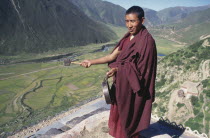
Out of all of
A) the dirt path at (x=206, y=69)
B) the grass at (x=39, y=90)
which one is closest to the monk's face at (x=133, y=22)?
the dirt path at (x=206, y=69)

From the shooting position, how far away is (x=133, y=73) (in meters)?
3.96

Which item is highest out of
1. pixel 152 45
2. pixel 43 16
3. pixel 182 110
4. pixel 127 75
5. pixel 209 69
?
pixel 43 16

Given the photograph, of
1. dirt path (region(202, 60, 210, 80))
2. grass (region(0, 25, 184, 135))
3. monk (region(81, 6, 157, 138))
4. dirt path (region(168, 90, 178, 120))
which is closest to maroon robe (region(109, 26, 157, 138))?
monk (region(81, 6, 157, 138))

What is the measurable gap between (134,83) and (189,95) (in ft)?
55.8

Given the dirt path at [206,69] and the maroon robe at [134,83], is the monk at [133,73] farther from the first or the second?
the dirt path at [206,69]

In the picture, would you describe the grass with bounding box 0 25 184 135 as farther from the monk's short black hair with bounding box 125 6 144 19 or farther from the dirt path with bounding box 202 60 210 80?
the monk's short black hair with bounding box 125 6 144 19

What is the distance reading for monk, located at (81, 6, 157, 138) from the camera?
13.1 ft

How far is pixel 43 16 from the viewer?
281 feet

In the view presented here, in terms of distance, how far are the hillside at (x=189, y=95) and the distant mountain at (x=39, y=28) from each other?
181ft

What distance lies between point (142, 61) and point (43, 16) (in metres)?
88.0

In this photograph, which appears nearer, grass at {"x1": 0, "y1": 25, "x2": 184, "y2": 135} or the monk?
the monk

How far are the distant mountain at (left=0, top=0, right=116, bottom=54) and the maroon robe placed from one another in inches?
2718

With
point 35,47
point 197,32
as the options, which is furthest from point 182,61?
point 197,32

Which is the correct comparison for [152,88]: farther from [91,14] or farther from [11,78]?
[91,14]
